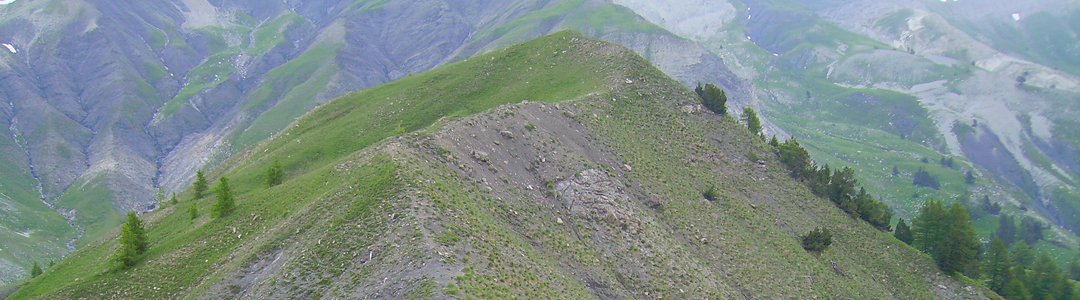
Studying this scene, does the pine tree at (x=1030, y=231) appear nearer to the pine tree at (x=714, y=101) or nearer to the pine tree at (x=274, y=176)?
the pine tree at (x=714, y=101)

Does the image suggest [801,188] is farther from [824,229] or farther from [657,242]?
[657,242]

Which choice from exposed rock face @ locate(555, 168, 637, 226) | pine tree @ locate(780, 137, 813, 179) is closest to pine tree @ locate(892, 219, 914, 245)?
pine tree @ locate(780, 137, 813, 179)

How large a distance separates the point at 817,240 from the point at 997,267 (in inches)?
1637

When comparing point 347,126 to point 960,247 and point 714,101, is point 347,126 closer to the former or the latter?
point 714,101

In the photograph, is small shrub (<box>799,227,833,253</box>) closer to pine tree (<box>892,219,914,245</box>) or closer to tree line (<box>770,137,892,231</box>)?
tree line (<box>770,137,892,231</box>)

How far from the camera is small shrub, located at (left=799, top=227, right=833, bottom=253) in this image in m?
66.1

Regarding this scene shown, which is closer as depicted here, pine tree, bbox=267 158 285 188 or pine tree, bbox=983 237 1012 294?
pine tree, bbox=267 158 285 188

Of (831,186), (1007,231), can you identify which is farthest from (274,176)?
(1007,231)

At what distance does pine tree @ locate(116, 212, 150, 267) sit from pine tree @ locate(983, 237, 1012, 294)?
98772 mm

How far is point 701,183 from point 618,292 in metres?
26.1

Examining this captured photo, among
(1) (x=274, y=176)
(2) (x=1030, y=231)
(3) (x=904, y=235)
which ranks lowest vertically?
(1) (x=274, y=176)

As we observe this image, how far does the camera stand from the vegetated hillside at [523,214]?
38375mm

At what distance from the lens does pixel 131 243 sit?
1907 inches

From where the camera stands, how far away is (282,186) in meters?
55.0
